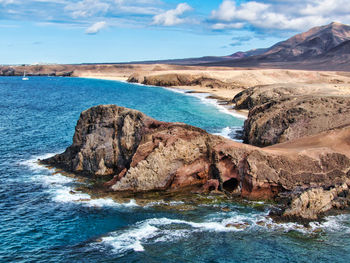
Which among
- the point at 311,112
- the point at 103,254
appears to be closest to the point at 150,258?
the point at 103,254

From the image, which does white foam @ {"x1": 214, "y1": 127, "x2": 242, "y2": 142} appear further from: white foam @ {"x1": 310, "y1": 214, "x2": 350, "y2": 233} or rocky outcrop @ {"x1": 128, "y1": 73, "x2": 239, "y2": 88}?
rocky outcrop @ {"x1": 128, "y1": 73, "x2": 239, "y2": 88}

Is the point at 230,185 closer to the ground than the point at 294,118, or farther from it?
closer to the ground

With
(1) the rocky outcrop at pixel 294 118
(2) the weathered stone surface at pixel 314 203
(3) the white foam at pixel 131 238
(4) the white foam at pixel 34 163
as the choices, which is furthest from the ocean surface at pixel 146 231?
(1) the rocky outcrop at pixel 294 118

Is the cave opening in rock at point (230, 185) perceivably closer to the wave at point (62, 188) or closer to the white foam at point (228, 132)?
the wave at point (62, 188)

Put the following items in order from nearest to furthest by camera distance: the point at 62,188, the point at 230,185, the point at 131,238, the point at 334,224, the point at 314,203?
the point at 131,238 → the point at 334,224 → the point at 314,203 → the point at 230,185 → the point at 62,188

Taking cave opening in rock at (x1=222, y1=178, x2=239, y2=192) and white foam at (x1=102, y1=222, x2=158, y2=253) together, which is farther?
cave opening in rock at (x1=222, y1=178, x2=239, y2=192)

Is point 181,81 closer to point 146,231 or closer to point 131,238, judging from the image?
point 146,231

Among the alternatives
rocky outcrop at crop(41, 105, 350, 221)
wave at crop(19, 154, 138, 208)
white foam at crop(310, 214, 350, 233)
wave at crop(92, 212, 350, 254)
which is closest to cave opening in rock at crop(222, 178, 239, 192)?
rocky outcrop at crop(41, 105, 350, 221)

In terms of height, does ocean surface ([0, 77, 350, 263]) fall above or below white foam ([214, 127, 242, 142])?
below

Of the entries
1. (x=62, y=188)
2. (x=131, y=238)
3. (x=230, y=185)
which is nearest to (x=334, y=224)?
(x=230, y=185)

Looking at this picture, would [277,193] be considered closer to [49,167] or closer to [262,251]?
[262,251]
